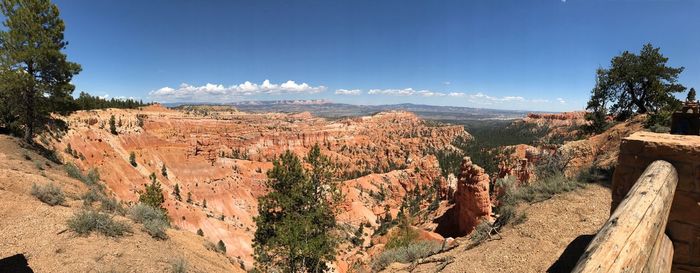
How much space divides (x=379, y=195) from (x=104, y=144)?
4616cm

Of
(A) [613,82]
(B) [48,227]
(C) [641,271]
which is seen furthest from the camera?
(A) [613,82]

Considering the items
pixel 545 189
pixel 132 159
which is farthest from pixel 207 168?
pixel 545 189

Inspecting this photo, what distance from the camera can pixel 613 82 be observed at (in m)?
27.5

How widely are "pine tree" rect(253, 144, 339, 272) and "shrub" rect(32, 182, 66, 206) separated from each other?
7.32 m

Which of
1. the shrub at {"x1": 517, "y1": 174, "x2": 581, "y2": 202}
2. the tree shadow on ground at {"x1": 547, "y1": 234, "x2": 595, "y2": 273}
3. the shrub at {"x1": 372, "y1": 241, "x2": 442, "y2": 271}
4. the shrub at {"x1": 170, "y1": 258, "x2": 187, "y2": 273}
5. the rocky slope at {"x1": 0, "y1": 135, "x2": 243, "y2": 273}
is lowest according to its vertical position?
the shrub at {"x1": 372, "y1": 241, "x2": 442, "y2": 271}

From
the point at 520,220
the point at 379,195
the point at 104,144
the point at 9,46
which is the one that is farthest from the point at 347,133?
the point at 520,220

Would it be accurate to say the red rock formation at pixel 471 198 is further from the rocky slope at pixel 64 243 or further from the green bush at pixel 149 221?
the green bush at pixel 149 221

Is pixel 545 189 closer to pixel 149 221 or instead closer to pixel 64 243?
pixel 64 243

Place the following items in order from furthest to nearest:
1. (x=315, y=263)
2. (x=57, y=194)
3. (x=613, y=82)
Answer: (x=613, y=82), (x=315, y=263), (x=57, y=194)

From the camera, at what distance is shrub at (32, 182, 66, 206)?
467 inches

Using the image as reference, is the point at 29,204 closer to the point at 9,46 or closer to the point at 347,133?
the point at 9,46

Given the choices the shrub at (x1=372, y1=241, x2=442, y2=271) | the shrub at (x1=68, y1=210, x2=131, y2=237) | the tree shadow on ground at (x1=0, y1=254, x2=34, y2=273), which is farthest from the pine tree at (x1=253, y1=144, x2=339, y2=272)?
the tree shadow on ground at (x1=0, y1=254, x2=34, y2=273)

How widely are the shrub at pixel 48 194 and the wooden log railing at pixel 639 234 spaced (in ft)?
50.1

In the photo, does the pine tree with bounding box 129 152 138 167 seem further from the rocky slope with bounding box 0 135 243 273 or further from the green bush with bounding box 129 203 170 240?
the green bush with bounding box 129 203 170 240
